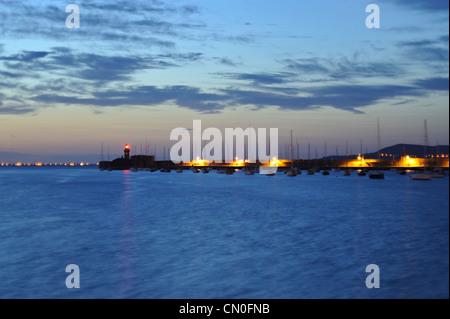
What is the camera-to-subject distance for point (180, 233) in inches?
1533

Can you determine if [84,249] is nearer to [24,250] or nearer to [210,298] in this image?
[24,250]

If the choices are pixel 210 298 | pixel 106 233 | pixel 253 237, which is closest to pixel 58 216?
pixel 106 233

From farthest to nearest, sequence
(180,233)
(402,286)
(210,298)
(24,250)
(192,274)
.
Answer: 1. (180,233)
2. (24,250)
3. (192,274)
4. (402,286)
5. (210,298)

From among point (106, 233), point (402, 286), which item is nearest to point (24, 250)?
point (106, 233)

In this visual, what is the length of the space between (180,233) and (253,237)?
6.67 meters

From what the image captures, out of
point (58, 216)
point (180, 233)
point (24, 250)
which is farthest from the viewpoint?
point (58, 216)
